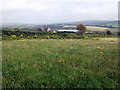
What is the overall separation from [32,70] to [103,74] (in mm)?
2699

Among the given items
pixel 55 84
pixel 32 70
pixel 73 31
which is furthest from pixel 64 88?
pixel 73 31

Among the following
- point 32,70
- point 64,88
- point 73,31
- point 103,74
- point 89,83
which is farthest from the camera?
point 73,31

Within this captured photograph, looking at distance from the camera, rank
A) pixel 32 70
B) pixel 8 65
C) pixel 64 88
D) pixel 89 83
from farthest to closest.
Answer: pixel 8 65 < pixel 32 70 < pixel 89 83 < pixel 64 88

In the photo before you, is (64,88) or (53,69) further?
(53,69)

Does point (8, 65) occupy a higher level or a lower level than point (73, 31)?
lower

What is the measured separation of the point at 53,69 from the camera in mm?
4555

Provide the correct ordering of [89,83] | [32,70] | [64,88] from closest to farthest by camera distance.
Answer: [64,88] < [89,83] < [32,70]

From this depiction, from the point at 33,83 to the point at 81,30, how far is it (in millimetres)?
50715

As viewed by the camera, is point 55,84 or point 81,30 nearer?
point 55,84

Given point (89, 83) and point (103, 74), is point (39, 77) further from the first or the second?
point (103, 74)

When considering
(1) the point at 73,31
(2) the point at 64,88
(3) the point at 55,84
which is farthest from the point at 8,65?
(1) the point at 73,31

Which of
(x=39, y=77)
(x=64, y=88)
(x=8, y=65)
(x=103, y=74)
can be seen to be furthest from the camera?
(x=8, y=65)

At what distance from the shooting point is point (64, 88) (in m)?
3.30

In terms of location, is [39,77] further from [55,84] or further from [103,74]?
[103,74]
